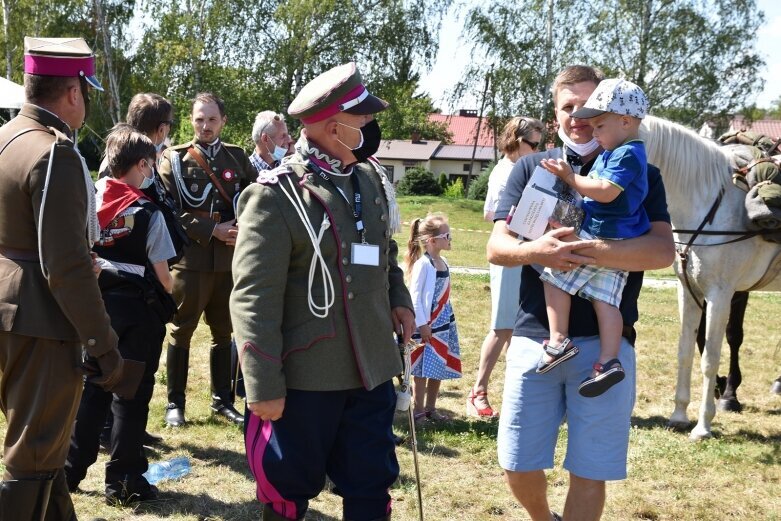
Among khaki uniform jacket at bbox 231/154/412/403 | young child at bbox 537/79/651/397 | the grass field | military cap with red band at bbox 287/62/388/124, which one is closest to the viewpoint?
khaki uniform jacket at bbox 231/154/412/403

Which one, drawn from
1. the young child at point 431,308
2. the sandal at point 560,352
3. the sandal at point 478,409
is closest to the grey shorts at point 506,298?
the young child at point 431,308

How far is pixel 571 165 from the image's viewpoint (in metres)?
3.29

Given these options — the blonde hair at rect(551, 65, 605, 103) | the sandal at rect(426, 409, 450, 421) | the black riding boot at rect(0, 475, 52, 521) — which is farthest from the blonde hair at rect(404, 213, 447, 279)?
the black riding boot at rect(0, 475, 52, 521)

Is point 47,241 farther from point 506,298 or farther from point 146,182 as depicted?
point 506,298

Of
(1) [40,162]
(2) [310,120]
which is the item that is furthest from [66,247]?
(2) [310,120]

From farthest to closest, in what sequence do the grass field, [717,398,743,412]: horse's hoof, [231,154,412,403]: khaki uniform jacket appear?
[717,398,743,412]: horse's hoof < the grass field < [231,154,412,403]: khaki uniform jacket

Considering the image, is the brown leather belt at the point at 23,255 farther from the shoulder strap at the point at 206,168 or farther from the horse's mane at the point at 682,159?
the horse's mane at the point at 682,159

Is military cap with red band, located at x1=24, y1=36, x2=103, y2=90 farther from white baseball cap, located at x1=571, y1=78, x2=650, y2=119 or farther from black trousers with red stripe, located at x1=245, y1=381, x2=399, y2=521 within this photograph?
white baseball cap, located at x1=571, y1=78, x2=650, y2=119

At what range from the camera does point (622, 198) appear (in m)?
3.04

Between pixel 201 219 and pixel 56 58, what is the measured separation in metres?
2.34

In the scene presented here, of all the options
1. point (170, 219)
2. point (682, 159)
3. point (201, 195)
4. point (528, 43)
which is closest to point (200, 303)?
point (201, 195)

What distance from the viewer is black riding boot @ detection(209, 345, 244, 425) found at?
19.2ft

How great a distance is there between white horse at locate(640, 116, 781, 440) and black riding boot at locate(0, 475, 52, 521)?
4356 millimetres

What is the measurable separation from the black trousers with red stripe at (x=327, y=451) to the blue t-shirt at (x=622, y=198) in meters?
1.08
